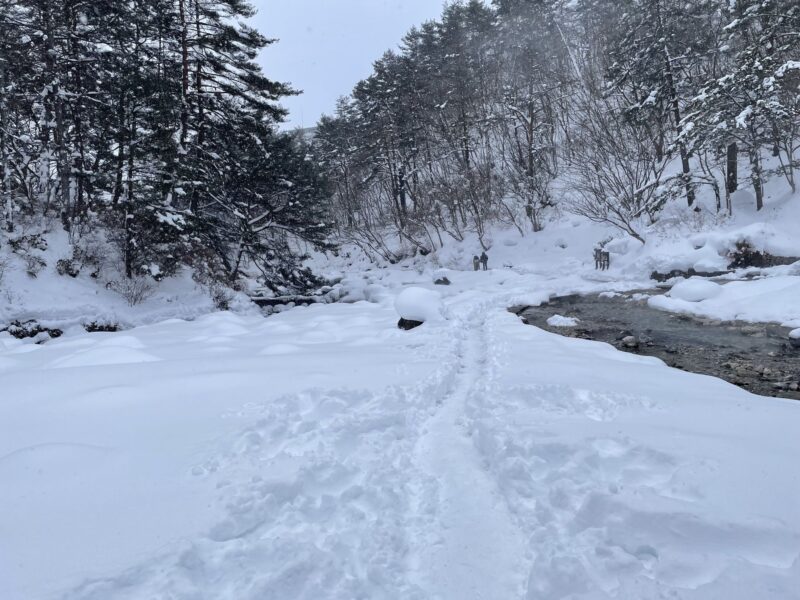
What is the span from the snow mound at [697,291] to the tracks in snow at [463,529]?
9.37 metres

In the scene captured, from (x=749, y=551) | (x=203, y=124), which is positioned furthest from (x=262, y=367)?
(x=203, y=124)

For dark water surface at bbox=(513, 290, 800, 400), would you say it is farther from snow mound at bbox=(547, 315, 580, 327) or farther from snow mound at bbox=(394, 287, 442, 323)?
snow mound at bbox=(394, 287, 442, 323)

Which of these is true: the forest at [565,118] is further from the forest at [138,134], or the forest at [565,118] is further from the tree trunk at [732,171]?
the forest at [138,134]

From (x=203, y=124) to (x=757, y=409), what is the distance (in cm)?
1653

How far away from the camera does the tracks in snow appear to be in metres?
2.17

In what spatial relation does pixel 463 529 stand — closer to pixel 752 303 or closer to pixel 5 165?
pixel 752 303

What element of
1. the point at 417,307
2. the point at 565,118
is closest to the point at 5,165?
the point at 417,307

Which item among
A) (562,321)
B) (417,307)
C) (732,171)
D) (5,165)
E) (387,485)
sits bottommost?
(387,485)

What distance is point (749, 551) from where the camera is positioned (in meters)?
1.98

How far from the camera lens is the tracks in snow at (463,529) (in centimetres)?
217

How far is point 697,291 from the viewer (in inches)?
409

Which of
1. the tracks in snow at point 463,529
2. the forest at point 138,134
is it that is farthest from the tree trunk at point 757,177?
the tracks in snow at point 463,529

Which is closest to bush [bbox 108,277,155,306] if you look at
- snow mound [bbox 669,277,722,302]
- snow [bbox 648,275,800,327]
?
snow [bbox 648,275,800,327]

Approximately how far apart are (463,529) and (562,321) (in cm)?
825
